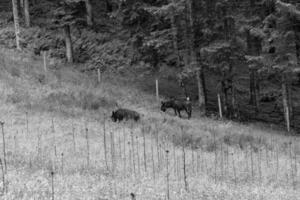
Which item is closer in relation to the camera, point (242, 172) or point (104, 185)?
point (104, 185)

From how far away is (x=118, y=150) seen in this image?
13.7 meters

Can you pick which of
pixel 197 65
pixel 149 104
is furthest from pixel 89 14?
pixel 149 104

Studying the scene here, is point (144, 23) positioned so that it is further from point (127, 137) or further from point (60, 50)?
point (127, 137)

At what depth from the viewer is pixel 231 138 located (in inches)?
720

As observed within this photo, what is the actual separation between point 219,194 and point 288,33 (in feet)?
50.1

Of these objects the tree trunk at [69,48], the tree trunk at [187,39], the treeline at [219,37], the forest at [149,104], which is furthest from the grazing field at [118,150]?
the tree trunk at [69,48]

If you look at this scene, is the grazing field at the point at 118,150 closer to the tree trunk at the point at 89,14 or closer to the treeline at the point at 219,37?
the treeline at the point at 219,37

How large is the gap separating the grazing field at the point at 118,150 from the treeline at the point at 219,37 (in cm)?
314

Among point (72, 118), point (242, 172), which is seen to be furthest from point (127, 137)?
point (242, 172)

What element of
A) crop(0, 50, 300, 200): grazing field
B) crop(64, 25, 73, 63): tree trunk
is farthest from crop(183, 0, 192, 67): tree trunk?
crop(64, 25, 73, 63): tree trunk

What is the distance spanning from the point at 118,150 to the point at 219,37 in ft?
50.6

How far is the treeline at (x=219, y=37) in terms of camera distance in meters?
23.0

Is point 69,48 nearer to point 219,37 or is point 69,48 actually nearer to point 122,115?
point 219,37

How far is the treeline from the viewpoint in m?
23.0
